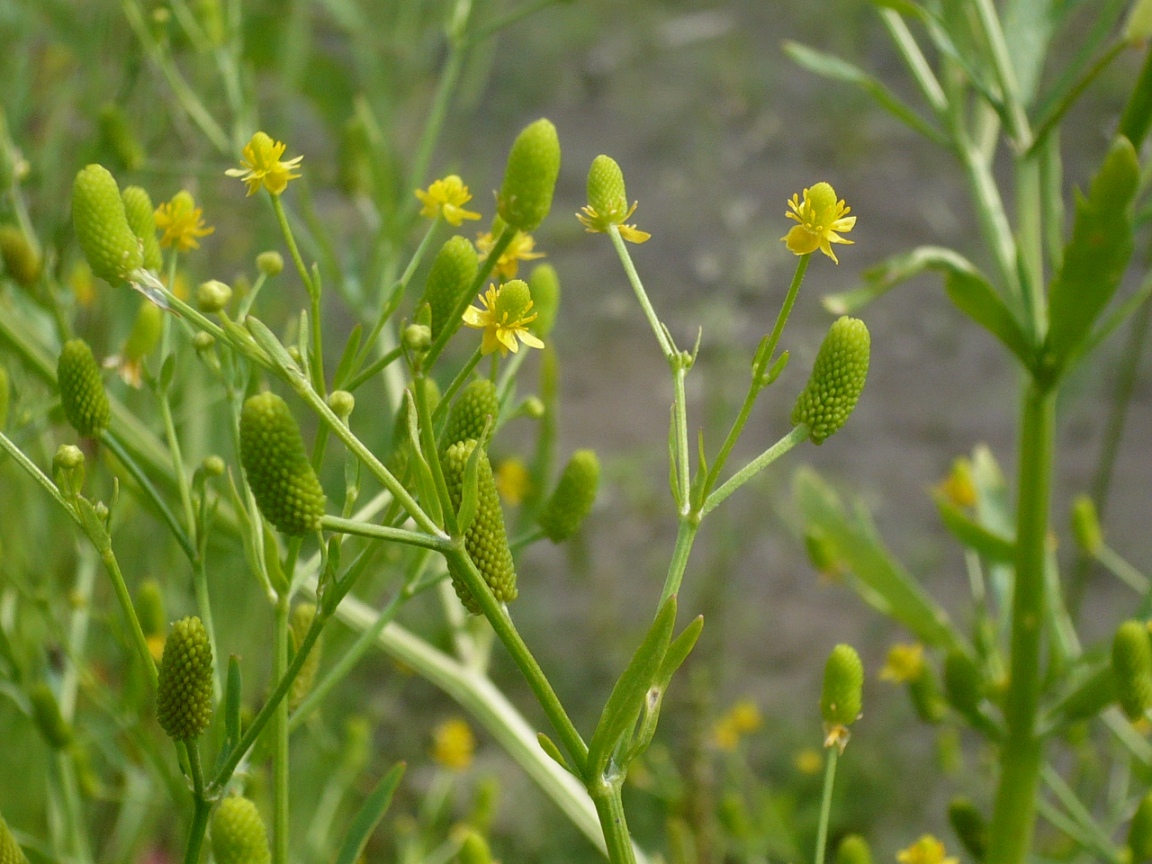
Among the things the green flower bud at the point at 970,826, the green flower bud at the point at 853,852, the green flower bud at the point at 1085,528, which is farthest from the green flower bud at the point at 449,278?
the green flower bud at the point at 1085,528

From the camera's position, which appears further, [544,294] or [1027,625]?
[1027,625]

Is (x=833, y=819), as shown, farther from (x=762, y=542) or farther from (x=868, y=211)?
(x=868, y=211)

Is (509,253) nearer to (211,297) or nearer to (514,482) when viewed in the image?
(211,297)

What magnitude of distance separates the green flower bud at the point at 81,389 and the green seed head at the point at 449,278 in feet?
0.33

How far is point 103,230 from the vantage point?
0.96 feet

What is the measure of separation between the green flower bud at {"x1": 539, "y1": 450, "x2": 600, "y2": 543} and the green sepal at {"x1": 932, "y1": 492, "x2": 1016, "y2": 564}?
0.89 ft

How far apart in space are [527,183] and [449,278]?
2.1 inches

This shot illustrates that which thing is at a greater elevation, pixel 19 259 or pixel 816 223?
pixel 816 223

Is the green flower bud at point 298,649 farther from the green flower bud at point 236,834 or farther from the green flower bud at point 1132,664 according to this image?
the green flower bud at point 1132,664

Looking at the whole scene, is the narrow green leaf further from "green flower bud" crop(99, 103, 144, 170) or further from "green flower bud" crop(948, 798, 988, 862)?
"green flower bud" crop(99, 103, 144, 170)

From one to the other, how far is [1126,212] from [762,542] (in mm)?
1088

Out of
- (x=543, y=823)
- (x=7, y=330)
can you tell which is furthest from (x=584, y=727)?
(x=7, y=330)

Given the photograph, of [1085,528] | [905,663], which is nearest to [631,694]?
[905,663]

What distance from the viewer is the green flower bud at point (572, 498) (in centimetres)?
38
